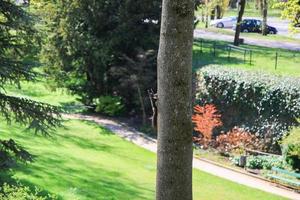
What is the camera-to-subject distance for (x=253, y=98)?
24031 mm

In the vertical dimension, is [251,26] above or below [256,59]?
above

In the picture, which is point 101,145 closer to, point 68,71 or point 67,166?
point 67,166

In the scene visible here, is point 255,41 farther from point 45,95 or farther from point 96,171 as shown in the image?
point 96,171

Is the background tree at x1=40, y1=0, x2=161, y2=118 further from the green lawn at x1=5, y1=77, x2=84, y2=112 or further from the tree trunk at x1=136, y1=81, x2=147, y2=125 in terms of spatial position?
the green lawn at x1=5, y1=77, x2=84, y2=112

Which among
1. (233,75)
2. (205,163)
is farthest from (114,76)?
(205,163)

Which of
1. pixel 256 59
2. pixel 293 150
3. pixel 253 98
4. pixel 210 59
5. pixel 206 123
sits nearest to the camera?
pixel 293 150

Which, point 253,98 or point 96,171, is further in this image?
point 253,98

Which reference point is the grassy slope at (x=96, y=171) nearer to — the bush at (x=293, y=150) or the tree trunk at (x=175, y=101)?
the bush at (x=293, y=150)

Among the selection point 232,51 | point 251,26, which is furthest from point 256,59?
point 251,26

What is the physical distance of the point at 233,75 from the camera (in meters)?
24.9

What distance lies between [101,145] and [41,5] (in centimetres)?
1028

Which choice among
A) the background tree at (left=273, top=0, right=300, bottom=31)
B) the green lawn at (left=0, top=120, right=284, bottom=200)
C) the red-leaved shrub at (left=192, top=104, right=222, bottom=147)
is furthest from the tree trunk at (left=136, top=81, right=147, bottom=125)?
the background tree at (left=273, top=0, right=300, bottom=31)

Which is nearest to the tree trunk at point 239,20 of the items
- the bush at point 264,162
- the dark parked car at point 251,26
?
the dark parked car at point 251,26

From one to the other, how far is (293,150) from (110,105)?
13.3m
